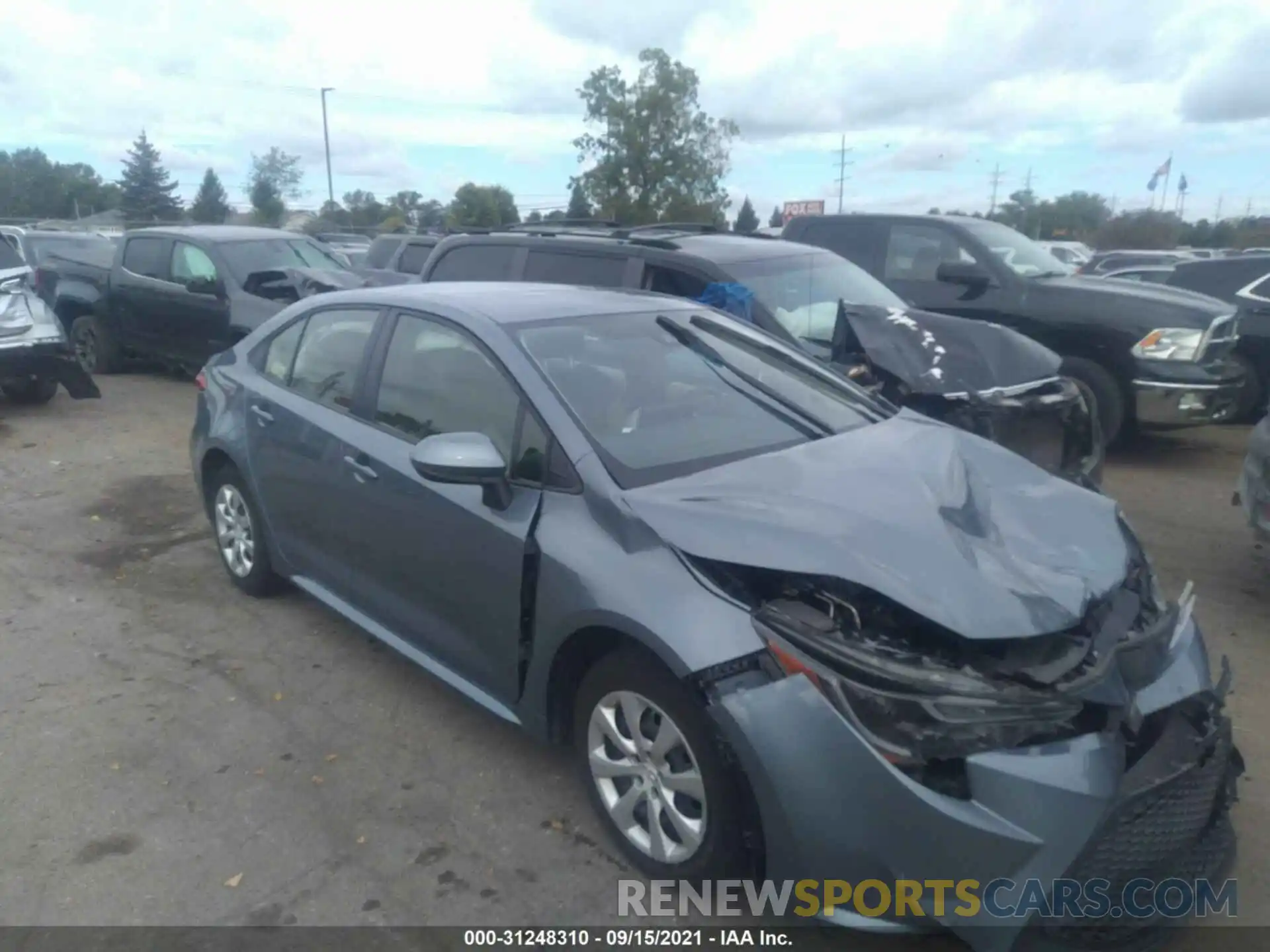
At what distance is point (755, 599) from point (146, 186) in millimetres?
80919

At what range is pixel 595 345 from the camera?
3947 mm

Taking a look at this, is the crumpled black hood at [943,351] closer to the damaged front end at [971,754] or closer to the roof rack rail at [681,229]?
the roof rack rail at [681,229]

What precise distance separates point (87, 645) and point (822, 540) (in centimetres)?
375

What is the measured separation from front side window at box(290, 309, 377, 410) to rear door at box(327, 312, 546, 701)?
0.22 metres

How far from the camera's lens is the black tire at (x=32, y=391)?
10.6 metres

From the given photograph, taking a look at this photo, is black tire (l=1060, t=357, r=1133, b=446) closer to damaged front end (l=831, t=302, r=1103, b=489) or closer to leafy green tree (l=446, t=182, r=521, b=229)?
damaged front end (l=831, t=302, r=1103, b=489)

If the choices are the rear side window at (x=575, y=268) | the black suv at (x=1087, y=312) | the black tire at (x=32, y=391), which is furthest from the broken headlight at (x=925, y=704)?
the black tire at (x=32, y=391)

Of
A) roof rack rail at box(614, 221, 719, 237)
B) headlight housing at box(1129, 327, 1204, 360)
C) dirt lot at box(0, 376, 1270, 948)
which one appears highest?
roof rack rail at box(614, 221, 719, 237)

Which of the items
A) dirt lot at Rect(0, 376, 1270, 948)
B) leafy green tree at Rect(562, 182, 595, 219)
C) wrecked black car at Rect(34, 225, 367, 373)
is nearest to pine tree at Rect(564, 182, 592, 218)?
leafy green tree at Rect(562, 182, 595, 219)

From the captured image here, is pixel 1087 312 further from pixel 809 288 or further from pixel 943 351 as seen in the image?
pixel 943 351

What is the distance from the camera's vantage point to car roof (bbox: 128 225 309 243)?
1102 centimetres

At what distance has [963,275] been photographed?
27.0 ft

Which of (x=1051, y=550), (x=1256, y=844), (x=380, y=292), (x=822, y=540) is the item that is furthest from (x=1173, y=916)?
(x=380, y=292)

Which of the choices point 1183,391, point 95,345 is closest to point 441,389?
point 1183,391
